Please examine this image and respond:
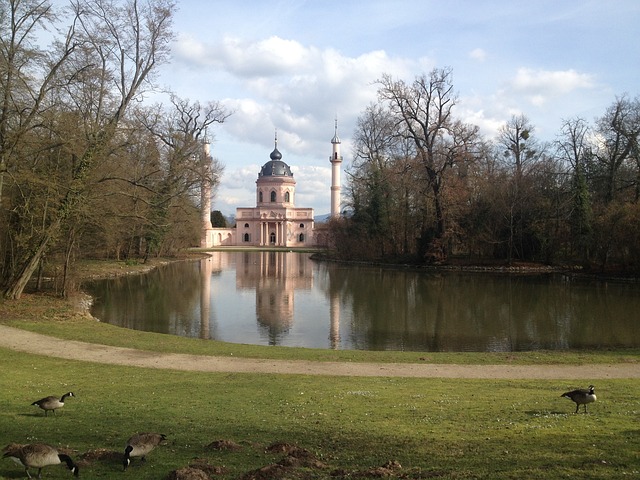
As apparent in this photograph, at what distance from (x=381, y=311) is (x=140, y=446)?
1631 centimetres

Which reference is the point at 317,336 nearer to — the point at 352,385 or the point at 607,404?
the point at 352,385

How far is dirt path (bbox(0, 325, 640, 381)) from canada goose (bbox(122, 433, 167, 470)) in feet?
18.5

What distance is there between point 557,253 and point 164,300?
31.3 metres

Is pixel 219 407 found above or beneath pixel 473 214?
beneath

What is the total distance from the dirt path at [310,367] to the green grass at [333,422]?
2.35ft

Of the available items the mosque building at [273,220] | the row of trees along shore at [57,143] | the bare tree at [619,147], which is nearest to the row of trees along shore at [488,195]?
the bare tree at [619,147]

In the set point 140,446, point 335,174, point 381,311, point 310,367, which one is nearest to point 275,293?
point 381,311

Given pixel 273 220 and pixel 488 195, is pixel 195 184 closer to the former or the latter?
pixel 488 195

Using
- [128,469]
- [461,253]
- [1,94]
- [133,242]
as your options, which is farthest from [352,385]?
[461,253]

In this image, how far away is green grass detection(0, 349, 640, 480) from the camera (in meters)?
4.82

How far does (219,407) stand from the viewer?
7414mm

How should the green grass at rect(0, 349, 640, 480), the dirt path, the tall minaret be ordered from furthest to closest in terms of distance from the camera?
the tall minaret
the dirt path
the green grass at rect(0, 349, 640, 480)

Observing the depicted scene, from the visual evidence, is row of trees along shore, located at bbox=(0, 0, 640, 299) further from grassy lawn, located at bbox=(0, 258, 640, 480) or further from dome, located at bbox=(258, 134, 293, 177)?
dome, located at bbox=(258, 134, 293, 177)

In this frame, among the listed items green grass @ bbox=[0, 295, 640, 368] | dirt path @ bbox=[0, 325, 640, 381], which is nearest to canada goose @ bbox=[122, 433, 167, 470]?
dirt path @ bbox=[0, 325, 640, 381]
